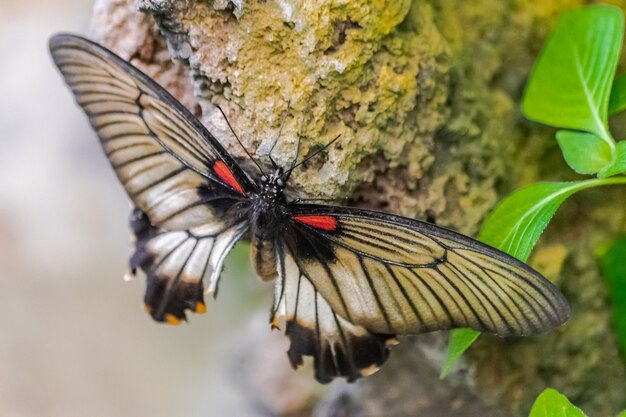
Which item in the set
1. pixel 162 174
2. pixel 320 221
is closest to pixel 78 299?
pixel 162 174

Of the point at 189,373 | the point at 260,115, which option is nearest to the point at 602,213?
the point at 260,115

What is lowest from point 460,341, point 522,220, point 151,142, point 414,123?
point 460,341

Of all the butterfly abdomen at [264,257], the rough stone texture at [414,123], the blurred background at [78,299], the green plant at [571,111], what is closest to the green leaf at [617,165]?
the green plant at [571,111]

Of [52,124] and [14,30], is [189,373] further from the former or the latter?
[14,30]

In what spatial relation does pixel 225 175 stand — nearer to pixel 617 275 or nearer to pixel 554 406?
pixel 554 406

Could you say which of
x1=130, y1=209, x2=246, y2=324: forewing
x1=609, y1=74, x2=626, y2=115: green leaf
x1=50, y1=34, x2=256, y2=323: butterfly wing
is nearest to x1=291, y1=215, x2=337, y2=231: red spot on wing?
x1=50, y1=34, x2=256, y2=323: butterfly wing

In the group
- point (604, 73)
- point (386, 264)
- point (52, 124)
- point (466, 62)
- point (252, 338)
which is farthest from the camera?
point (52, 124)

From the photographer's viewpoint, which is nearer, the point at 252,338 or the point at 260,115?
the point at 260,115
